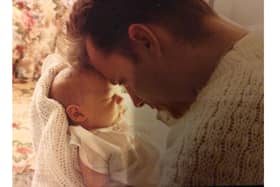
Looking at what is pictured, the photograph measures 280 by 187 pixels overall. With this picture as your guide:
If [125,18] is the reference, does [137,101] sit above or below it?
below

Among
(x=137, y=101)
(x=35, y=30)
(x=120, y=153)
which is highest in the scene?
(x=35, y=30)

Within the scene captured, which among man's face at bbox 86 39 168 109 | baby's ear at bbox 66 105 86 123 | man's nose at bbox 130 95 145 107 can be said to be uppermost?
man's face at bbox 86 39 168 109

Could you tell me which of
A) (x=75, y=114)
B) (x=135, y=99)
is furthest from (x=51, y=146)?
(x=135, y=99)

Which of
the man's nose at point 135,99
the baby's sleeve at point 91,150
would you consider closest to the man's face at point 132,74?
the man's nose at point 135,99

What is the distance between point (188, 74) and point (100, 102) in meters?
0.20

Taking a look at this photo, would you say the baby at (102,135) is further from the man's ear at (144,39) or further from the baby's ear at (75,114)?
the man's ear at (144,39)

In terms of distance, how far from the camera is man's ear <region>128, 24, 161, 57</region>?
2.83ft

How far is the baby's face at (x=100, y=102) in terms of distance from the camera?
2.78 ft

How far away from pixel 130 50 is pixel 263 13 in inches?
12.6

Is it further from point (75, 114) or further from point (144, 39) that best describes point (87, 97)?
point (144, 39)

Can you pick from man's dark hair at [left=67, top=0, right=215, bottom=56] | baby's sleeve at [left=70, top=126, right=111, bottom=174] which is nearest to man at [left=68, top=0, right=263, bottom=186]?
man's dark hair at [left=67, top=0, right=215, bottom=56]

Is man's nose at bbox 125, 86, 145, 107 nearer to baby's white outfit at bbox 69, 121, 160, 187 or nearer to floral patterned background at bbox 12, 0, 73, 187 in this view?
baby's white outfit at bbox 69, 121, 160, 187

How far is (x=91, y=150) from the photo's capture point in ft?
2.75

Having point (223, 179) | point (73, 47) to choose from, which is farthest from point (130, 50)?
point (223, 179)
